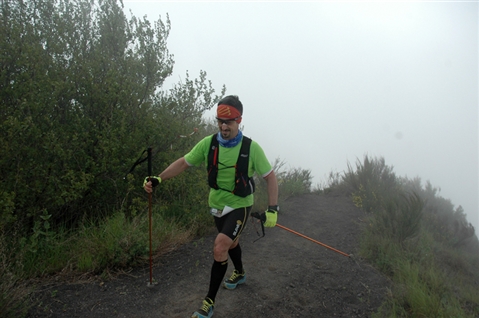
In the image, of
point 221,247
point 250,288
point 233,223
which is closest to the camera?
point 221,247

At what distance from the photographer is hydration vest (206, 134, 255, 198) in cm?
358

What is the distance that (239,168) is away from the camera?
3.57 m

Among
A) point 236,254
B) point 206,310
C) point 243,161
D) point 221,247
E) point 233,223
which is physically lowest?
point 206,310

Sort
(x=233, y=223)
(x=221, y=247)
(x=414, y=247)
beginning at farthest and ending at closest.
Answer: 1. (x=414, y=247)
2. (x=233, y=223)
3. (x=221, y=247)

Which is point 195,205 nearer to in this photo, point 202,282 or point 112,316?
point 202,282

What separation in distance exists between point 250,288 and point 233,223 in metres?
1.16

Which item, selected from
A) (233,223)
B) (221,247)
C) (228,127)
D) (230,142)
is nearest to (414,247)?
(233,223)

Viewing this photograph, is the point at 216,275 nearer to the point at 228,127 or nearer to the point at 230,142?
the point at 230,142

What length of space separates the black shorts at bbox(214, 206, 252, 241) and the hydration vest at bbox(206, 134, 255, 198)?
19 cm

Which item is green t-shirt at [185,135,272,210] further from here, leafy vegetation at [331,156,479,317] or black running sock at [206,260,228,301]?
leafy vegetation at [331,156,479,317]

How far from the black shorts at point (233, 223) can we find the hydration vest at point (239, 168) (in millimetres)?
188

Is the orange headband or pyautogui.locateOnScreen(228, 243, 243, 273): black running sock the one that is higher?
the orange headband

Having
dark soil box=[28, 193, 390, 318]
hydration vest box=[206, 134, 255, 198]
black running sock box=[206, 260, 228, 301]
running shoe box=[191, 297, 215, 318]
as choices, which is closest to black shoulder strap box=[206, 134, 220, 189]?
hydration vest box=[206, 134, 255, 198]

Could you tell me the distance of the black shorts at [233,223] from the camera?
3560 mm
